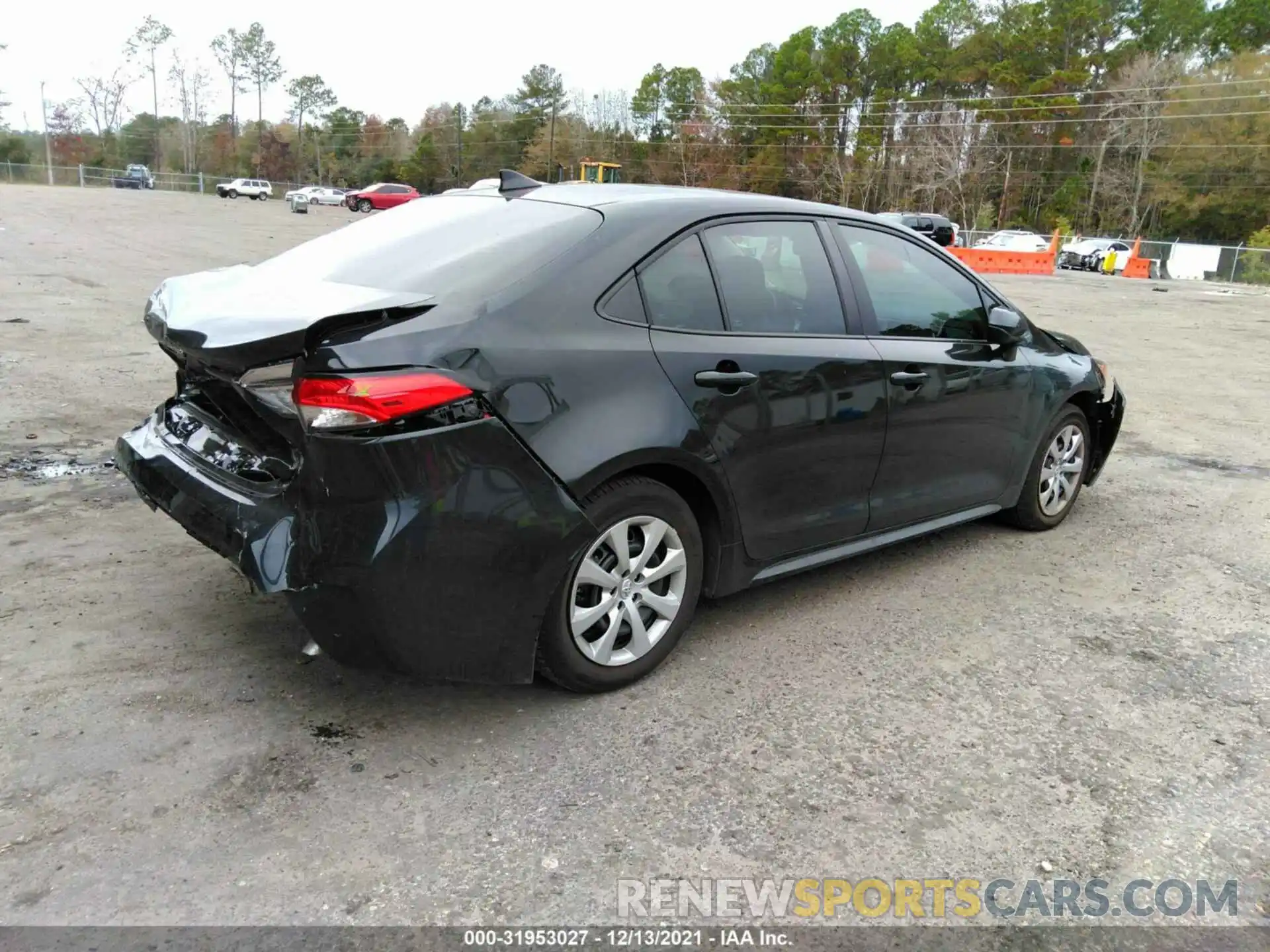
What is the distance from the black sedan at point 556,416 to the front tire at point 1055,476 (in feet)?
2.67

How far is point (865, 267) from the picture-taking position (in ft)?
13.1

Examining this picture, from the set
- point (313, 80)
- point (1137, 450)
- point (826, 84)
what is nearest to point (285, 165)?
point (313, 80)

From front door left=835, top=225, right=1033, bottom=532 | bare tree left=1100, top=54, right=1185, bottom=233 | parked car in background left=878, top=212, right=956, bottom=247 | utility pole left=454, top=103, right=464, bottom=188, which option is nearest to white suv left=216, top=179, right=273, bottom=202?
utility pole left=454, top=103, right=464, bottom=188

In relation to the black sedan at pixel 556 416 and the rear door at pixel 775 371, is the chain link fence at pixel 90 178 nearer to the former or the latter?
the black sedan at pixel 556 416

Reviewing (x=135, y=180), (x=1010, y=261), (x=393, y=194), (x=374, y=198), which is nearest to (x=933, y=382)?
(x=1010, y=261)

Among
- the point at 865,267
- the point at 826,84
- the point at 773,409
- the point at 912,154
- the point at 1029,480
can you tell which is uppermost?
the point at 826,84

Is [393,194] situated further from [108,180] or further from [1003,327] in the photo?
[1003,327]

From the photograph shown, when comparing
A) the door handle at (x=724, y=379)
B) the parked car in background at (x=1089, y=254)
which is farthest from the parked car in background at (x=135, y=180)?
the door handle at (x=724, y=379)

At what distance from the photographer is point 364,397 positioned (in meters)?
2.57

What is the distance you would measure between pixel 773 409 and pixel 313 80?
119081 millimetres

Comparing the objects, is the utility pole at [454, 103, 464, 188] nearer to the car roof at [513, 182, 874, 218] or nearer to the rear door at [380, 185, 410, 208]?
the rear door at [380, 185, 410, 208]

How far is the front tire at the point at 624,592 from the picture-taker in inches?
118

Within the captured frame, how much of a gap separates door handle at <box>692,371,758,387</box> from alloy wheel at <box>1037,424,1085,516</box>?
2343 mm

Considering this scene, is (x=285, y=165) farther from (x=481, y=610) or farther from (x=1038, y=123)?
(x=481, y=610)
